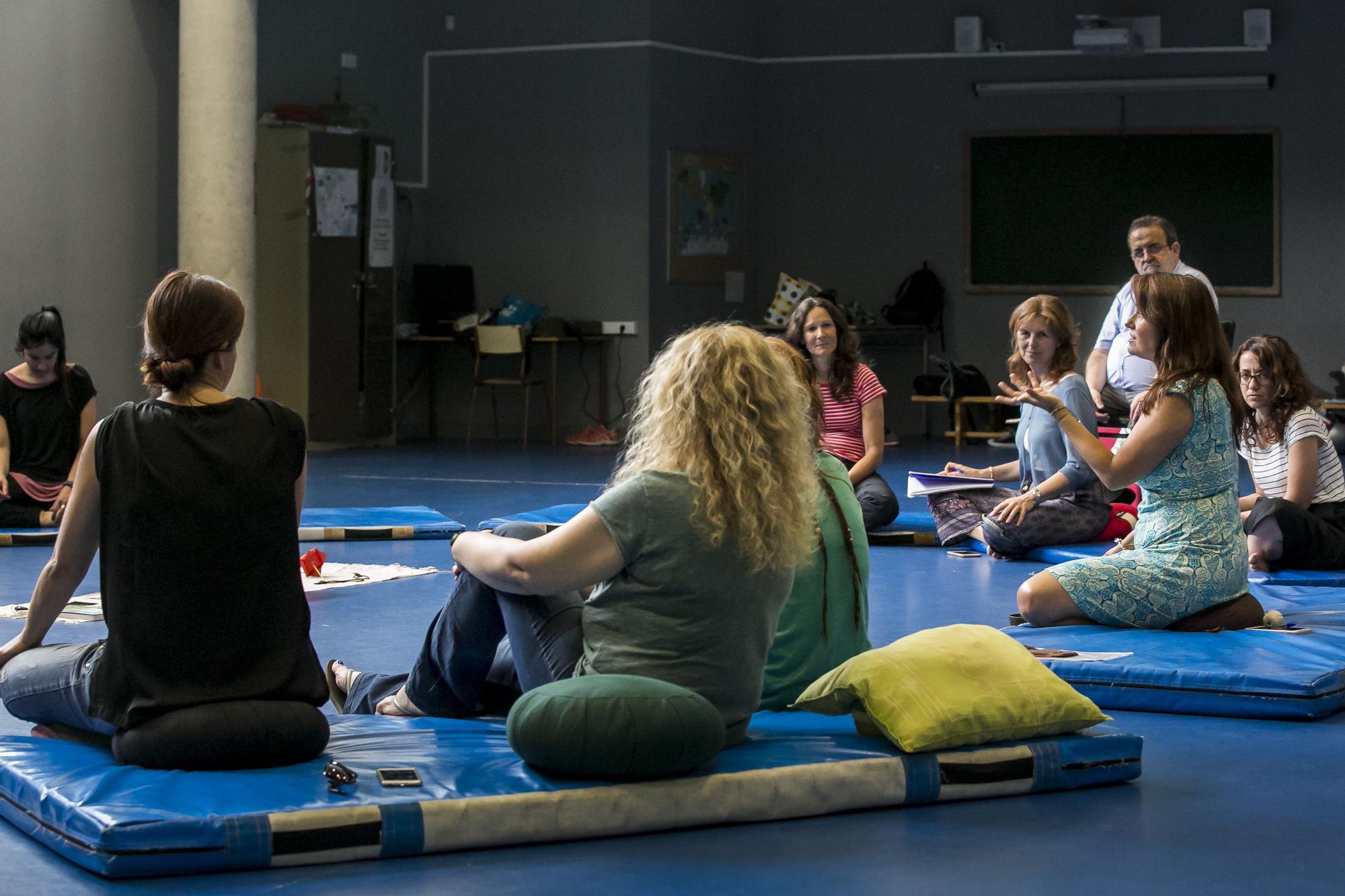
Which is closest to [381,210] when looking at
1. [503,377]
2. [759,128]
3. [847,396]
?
[503,377]

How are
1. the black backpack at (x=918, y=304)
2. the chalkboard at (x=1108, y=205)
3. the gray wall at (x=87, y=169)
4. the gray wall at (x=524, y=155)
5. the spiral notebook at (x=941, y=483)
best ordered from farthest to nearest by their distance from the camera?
1. the black backpack at (x=918, y=304)
2. the chalkboard at (x=1108, y=205)
3. the gray wall at (x=524, y=155)
4. the gray wall at (x=87, y=169)
5. the spiral notebook at (x=941, y=483)

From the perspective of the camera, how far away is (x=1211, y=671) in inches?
153

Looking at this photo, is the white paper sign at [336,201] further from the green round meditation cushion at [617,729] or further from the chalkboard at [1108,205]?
the green round meditation cushion at [617,729]

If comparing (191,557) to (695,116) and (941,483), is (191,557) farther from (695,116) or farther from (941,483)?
(695,116)

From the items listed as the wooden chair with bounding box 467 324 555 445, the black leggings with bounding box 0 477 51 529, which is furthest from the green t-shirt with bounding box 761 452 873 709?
the wooden chair with bounding box 467 324 555 445

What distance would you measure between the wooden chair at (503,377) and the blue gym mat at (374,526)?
5.02 m

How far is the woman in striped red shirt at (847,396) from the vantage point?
662cm

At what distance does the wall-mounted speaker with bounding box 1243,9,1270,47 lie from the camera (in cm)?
1270

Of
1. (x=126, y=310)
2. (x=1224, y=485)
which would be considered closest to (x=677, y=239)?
(x=126, y=310)

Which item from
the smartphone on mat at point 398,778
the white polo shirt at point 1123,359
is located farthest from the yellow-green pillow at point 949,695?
the white polo shirt at point 1123,359

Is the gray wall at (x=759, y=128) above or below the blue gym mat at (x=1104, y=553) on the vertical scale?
above

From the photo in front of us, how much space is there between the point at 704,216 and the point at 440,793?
35.5ft

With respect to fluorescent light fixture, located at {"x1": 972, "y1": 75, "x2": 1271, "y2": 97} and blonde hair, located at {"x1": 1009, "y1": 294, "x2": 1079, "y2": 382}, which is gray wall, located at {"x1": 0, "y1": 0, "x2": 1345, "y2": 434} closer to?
fluorescent light fixture, located at {"x1": 972, "y1": 75, "x2": 1271, "y2": 97}

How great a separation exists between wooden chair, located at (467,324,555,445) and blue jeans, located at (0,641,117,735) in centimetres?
927
